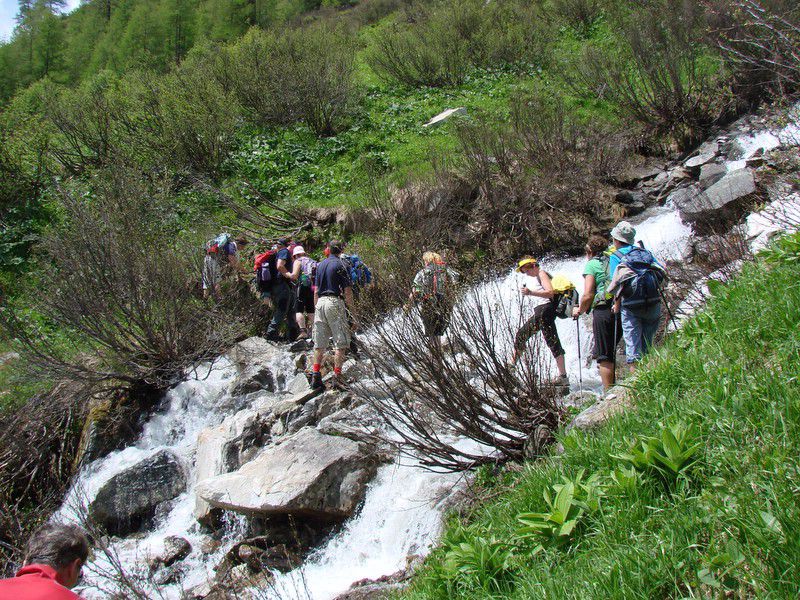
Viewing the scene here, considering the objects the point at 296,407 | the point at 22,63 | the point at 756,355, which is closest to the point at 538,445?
the point at 756,355

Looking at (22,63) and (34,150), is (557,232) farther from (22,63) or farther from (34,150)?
(22,63)

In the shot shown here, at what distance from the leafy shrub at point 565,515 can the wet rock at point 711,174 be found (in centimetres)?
912

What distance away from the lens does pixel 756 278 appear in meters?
3.79

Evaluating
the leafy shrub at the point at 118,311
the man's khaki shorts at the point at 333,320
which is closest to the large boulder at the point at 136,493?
the leafy shrub at the point at 118,311

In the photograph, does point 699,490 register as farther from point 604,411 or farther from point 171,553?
point 171,553

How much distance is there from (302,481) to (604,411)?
124 inches

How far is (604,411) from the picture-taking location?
150 inches

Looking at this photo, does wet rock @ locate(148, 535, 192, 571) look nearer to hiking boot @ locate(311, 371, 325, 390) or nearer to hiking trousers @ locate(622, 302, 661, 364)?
hiking boot @ locate(311, 371, 325, 390)

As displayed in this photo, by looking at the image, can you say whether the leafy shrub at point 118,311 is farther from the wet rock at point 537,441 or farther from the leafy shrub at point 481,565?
the leafy shrub at point 481,565

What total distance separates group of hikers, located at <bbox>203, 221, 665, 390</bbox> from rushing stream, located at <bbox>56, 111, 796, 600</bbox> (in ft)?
1.01

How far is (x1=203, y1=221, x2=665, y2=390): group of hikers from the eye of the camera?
4.92 metres

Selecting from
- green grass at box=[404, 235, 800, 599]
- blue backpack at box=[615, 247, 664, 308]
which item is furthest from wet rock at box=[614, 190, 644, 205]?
green grass at box=[404, 235, 800, 599]

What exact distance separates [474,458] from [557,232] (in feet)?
22.7

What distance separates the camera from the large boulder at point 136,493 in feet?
23.5
